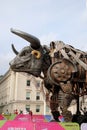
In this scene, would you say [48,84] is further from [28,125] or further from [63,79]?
[28,125]

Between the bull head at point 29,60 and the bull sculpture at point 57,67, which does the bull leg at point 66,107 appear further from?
the bull head at point 29,60

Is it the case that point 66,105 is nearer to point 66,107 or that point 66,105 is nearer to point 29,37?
point 66,107

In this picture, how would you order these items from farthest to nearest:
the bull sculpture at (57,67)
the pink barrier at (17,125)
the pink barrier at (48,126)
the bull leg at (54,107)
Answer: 1. the bull leg at (54,107)
2. the bull sculpture at (57,67)
3. the pink barrier at (17,125)
4. the pink barrier at (48,126)

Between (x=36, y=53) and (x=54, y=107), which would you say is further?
(x=54, y=107)

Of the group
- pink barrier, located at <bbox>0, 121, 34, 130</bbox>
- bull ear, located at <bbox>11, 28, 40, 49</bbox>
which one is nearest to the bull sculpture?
bull ear, located at <bbox>11, 28, 40, 49</bbox>

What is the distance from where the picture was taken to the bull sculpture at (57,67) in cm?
908

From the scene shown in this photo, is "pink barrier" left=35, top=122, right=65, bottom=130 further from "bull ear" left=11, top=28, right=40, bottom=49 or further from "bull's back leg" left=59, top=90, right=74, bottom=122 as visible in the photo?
"bull ear" left=11, top=28, right=40, bottom=49

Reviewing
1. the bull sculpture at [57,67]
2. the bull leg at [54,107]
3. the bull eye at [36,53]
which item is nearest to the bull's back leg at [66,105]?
the bull sculpture at [57,67]

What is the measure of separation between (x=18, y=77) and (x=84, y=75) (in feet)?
212

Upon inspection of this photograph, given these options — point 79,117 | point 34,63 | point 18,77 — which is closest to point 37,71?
point 34,63

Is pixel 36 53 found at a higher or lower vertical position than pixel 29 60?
higher

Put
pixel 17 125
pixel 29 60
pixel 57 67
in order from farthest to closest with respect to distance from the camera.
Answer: pixel 29 60
pixel 57 67
pixel 17 125

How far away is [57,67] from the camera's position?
920cm

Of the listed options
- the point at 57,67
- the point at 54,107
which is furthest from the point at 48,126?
the point at 54,107
